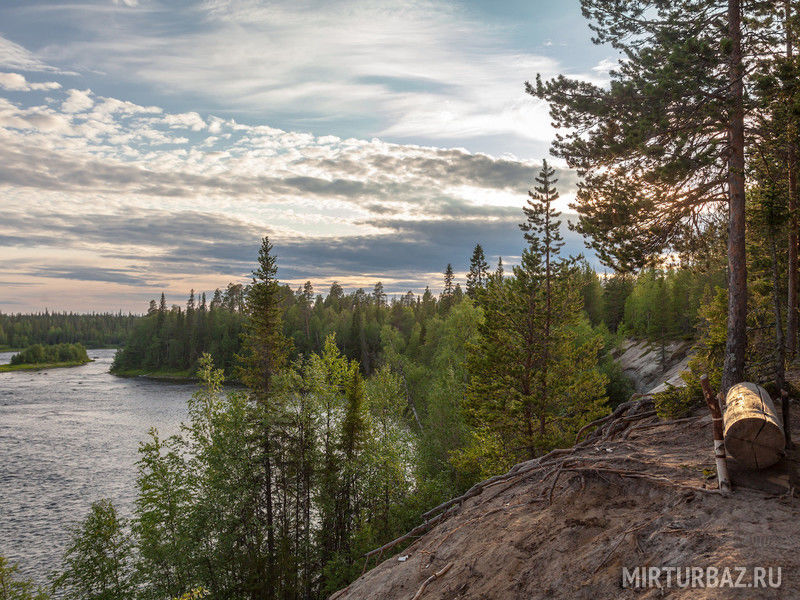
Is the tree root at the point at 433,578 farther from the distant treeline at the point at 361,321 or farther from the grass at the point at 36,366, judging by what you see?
A: the grass at the point at 36,366

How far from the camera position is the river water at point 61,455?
26547mm

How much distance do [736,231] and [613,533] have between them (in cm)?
848

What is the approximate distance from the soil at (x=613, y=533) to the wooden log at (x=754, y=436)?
246 millimetres

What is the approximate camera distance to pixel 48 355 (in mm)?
130250

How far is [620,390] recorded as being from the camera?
4638 cm

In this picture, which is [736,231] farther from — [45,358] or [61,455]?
[45,358]

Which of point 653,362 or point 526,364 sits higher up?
point 526,364

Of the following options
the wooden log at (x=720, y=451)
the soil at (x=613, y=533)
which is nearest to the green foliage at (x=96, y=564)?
the soil at (x=613, y=533)

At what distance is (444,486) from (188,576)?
13.0 metres

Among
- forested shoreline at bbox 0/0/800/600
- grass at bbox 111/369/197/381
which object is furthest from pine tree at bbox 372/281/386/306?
forested shoreline at bbox 0/0/800/600

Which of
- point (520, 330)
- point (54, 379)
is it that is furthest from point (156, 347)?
point (520, 330)

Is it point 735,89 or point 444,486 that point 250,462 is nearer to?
point 444,486

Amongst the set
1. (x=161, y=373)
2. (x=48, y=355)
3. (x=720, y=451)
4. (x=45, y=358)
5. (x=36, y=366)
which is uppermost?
(x=720, y=451)

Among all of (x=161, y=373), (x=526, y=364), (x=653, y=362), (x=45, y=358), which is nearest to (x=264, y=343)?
(x=526, y=364)
